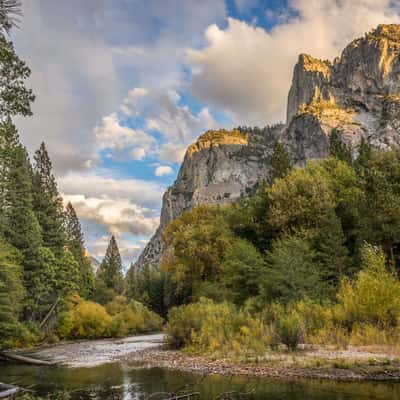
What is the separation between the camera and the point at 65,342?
142 ft

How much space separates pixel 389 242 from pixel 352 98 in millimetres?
152247

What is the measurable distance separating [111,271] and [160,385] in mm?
71897

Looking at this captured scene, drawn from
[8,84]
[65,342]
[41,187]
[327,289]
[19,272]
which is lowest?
[65,342]

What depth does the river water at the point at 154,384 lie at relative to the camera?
1378cm

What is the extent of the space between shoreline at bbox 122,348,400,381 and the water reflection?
96 centimetres

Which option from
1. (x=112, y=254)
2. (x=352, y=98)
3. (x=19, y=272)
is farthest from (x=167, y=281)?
(x=352, y=98)

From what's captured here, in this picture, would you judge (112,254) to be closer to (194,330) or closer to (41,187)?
(41,187)

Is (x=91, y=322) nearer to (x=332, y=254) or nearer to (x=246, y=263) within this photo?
(x=246, y=263)

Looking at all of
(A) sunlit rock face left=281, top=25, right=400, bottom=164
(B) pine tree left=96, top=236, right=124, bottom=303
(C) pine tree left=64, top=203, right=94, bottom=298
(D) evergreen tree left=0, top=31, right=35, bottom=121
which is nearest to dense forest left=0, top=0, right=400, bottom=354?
(D) evergreen tree left=0, top=31, right=35, bottom=121

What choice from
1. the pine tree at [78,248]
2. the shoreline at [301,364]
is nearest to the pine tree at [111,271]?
the pine tree at [78,248]

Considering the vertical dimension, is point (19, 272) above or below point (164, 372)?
above

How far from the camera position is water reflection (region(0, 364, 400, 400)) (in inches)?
541

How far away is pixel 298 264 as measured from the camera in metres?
30.8

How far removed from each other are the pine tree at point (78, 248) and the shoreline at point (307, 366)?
41.3 metres
